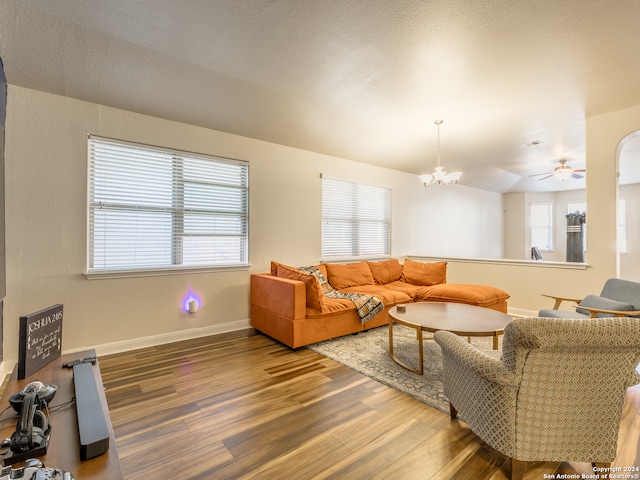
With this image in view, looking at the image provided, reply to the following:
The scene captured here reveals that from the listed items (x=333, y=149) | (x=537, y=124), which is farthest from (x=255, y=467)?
(x=537, y=124)

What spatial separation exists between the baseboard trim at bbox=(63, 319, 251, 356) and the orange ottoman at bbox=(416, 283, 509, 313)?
8.38ft

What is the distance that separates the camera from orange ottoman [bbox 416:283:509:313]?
3.96 meters

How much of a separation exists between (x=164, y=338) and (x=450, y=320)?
3.07 meters

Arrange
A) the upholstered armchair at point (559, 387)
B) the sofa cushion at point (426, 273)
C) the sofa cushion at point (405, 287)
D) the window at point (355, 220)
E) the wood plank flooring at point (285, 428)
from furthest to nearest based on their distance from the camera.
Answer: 1. the window at point (355, 220)
2. the sofa cushion at point (426, 273)
3. the sofa cushion at point (405, 287)
4. the wood plank flooring at point (285, 428)
5. the upholstered armchair at point (559, 387)

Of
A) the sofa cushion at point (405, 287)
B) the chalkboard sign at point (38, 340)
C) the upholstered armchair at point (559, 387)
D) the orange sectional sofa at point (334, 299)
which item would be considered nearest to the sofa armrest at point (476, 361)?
the upholstered armchair at point (559, 387)

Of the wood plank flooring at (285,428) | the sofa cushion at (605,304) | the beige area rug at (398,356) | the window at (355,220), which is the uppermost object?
the window at (355,220)

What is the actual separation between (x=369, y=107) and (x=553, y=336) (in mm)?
3172

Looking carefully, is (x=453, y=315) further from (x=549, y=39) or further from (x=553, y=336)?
(x=549, y=39)

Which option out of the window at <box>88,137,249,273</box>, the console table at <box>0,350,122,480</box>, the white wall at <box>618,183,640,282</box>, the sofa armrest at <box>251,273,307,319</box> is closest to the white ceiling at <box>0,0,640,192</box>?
the window at <box>88,137,249,273</box>

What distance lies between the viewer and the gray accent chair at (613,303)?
269cm

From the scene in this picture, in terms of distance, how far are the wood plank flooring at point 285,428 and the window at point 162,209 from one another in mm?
1171

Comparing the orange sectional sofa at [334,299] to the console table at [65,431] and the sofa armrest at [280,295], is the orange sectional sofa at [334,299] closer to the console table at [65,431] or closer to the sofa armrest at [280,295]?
the sofa armrest at [280,295]

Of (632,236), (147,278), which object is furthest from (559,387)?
(632,236)

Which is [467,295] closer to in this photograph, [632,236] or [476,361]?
[476,361]
